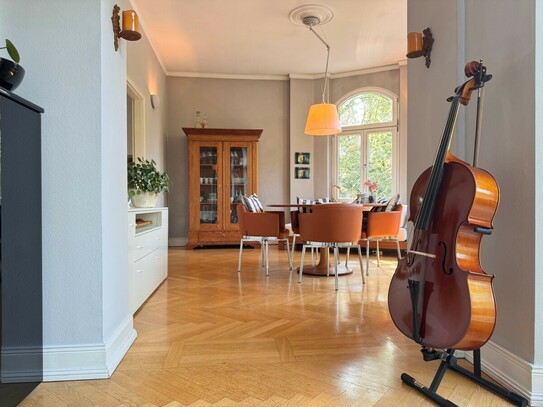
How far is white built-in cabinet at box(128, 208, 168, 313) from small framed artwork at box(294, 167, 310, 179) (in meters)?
3.37

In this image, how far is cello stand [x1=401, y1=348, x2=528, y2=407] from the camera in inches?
56.5

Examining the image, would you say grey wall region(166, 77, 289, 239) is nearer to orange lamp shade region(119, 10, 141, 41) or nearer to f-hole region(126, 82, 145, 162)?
f-hole region(126, 82, 145, 162)

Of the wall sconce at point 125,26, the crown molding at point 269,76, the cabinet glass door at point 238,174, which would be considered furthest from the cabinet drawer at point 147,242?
the crown molding at point 269,76

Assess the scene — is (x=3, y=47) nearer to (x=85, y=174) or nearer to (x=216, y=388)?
(x=85, y=174)

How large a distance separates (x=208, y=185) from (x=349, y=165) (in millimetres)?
2589

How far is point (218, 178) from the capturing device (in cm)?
620

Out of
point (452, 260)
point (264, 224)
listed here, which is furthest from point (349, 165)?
point (452, 260)

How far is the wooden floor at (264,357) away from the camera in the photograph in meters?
1.52

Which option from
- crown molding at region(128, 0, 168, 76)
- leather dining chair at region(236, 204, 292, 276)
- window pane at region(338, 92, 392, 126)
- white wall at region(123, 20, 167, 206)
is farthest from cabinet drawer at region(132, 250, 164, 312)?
window pane at region(338, 92, 392, 126)

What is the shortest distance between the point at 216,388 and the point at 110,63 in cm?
168

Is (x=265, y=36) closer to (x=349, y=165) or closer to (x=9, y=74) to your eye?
(x=349, y=165)

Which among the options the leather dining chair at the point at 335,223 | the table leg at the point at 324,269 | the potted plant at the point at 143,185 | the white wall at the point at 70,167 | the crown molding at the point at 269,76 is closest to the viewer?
the white wall at the point at 70,167

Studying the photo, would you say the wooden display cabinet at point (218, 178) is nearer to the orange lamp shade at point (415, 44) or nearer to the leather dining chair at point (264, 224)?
the leather dining chair at point (264, 224)

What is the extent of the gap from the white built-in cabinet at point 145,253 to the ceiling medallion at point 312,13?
9.30 ft
